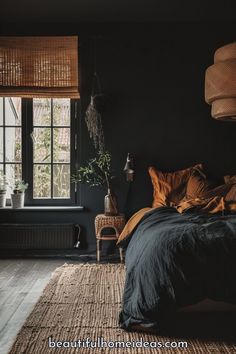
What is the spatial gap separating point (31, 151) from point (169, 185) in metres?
1.74

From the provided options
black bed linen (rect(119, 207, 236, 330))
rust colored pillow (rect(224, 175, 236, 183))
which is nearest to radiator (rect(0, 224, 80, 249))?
rust colored pillow (rect(224, 175, 236, 183))

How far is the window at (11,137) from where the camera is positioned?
17.4 feet

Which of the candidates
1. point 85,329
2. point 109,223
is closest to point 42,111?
point 109,223

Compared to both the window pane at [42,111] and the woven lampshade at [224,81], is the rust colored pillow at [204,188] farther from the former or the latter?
the window pane at [42,111]

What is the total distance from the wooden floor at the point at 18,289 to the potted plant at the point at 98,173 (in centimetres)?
98

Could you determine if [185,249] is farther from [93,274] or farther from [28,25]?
[28,25]


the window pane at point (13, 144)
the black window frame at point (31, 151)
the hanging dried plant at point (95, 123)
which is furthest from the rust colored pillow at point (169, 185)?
the window pane at point (13, 144)

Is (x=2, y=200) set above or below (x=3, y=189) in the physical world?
below

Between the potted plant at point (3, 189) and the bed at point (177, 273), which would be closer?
the bed at point (177, 273)

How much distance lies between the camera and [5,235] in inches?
202

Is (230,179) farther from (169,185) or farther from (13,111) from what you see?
(13,111)

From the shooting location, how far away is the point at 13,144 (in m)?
5.32

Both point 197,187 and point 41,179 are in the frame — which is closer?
point 197,187

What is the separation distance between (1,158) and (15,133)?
14.3 inches
